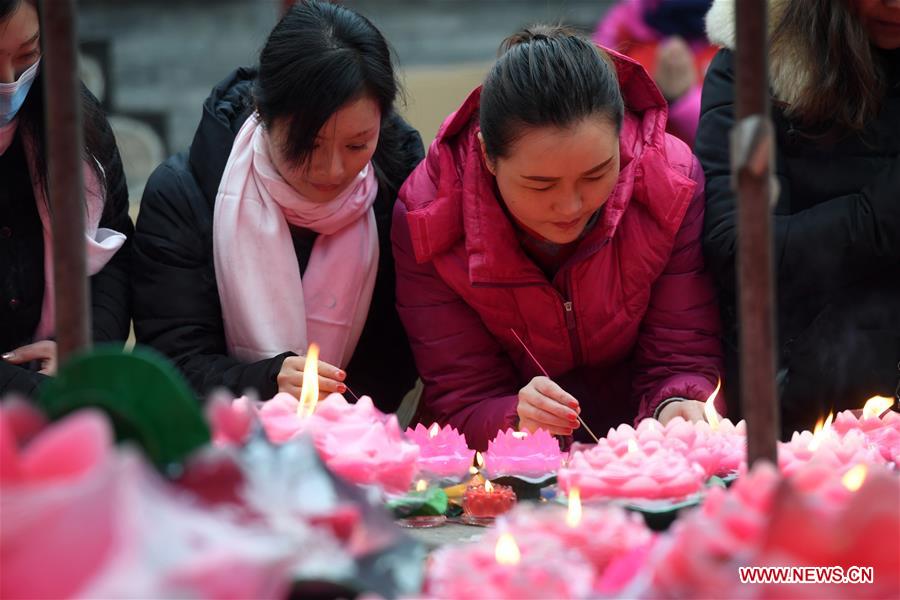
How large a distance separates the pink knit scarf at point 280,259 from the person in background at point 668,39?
7.73 ft

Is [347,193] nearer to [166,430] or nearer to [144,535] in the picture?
[166,430]

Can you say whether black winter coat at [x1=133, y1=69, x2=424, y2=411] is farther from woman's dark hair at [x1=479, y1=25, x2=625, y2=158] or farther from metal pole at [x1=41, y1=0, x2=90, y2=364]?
metal pole at [x1=41, y1=0, x2=90, y2=364]

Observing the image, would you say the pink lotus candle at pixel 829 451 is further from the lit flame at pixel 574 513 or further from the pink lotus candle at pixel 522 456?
the pink lotus candle at pixel 522 456

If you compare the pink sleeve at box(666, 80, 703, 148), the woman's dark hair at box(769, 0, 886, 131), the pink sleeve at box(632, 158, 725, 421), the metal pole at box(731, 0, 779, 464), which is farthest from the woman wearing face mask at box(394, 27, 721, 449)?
the pink sleeve at box(666, 80, 703, 148)

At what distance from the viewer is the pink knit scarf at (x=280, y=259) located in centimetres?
252

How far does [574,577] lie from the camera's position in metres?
1.02

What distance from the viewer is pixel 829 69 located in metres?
2.33

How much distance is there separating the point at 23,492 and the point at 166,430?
0.15 m

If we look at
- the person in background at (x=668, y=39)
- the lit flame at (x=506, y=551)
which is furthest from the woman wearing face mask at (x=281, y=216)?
the person in background at (x=668, y=39)

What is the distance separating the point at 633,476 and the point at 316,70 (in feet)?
3.72

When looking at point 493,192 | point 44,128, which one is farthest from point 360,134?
point 44,128

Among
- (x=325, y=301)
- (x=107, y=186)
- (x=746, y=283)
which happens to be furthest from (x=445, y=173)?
(x=746, y=283)

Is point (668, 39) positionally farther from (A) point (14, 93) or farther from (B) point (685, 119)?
(A) point (14, 93)

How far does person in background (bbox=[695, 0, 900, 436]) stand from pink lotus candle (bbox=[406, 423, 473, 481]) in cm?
79
